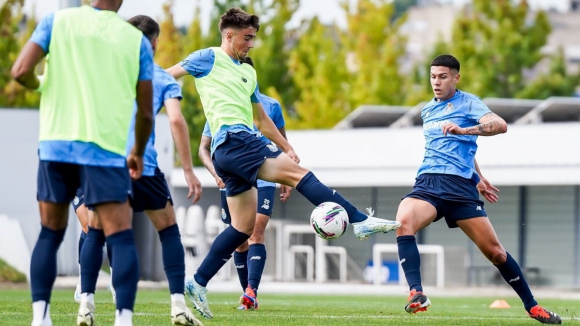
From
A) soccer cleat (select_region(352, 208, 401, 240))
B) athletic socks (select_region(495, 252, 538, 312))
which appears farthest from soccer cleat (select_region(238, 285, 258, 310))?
athletic socks (select_region(495, 252, 538, 312))

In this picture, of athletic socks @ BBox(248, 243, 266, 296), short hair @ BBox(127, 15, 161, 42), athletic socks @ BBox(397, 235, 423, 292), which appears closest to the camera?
short hair @ BBox(127, 15, 161, 42)

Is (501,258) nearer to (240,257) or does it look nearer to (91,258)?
(240,257)

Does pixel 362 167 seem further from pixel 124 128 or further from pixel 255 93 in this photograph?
pixel 124 128

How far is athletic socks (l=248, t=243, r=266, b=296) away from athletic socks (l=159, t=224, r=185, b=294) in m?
3.08

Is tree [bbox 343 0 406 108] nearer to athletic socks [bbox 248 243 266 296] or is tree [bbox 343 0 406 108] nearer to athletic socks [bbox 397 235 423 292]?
athletic socks [bbox 248 243 266 296]

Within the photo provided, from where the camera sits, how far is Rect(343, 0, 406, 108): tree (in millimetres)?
36000

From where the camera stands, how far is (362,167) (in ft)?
90.2

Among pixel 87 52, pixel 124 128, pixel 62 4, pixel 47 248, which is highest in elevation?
pixel 62 4

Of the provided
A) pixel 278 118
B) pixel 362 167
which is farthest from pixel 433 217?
pixel 362 167

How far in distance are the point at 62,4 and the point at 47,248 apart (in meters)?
14.6

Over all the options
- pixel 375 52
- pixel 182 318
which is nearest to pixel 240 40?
pixel 182 318

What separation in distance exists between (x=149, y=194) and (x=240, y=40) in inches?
76.4

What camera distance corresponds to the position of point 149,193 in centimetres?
775

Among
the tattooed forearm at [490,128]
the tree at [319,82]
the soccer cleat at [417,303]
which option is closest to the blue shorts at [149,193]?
the soccer cleat at [417,303]
